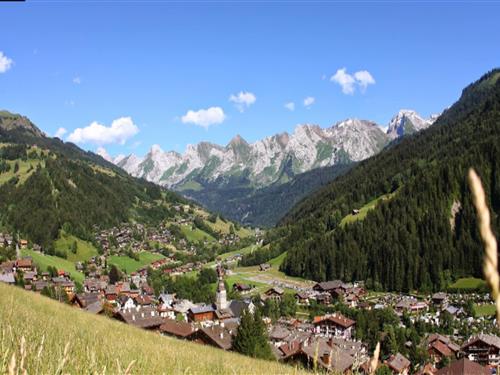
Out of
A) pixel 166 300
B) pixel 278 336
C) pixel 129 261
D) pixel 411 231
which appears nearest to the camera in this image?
pixel 278 336

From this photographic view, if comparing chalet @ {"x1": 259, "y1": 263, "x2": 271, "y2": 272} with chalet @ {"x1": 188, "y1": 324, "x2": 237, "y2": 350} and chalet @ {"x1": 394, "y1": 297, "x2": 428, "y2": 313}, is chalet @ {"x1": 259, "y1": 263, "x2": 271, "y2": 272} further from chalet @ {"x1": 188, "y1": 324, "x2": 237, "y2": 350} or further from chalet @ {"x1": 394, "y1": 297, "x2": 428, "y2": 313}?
chalet @ {"x1": 188, "y1": 324, "x2": 237, "y2": 350}

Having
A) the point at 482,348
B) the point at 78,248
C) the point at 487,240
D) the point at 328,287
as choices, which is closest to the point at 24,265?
the point at 78,248

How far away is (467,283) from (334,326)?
176 feet

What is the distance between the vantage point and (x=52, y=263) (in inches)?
5330

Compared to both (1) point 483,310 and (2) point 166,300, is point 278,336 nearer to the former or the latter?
(2) point 166,300

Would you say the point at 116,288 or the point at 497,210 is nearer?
the point at 116,288

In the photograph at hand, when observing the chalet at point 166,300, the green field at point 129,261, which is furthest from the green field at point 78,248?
the chalet at point 166,300

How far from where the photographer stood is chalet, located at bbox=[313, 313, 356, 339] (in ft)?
259

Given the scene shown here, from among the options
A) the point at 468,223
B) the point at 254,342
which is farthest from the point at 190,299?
the point at 468,223

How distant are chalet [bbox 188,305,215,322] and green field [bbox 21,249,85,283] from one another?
51.1 m

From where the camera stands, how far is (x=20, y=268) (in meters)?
108

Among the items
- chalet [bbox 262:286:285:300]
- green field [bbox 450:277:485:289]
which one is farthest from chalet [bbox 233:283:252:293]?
green field [bbox 450:277:485:289]

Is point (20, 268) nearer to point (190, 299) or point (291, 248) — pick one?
point (190, 299)

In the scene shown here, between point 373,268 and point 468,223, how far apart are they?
33.4m
